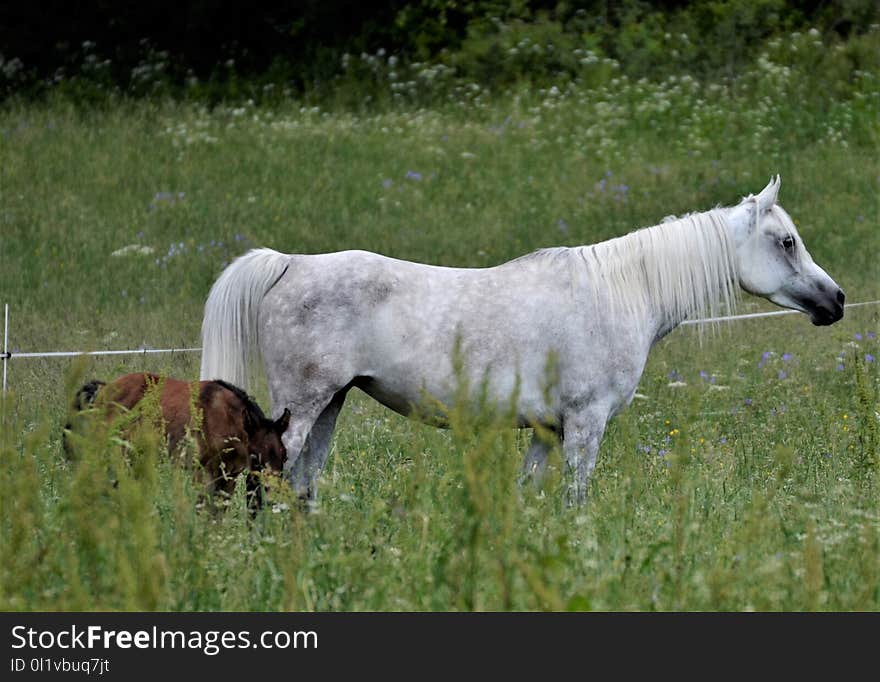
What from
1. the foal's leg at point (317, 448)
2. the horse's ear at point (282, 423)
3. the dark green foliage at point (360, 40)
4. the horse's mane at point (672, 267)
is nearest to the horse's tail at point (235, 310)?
the foal's leg at point (317, 448)

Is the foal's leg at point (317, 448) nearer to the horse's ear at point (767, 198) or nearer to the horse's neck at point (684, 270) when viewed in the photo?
the horse's neck at point (684, 270)

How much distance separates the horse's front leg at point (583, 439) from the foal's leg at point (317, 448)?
1.11m

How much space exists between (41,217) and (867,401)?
10940 millimetres

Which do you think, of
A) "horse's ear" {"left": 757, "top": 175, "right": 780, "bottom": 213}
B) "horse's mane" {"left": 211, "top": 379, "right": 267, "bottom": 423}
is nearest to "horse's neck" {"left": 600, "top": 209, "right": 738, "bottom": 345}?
"horse's ear" {"left": 757, "top": 175, "right": 780, "bottom": 213}

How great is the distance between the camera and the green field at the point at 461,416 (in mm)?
3898

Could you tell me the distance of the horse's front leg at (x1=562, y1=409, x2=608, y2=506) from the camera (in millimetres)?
6242

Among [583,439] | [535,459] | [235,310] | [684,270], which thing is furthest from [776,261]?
[235,310]

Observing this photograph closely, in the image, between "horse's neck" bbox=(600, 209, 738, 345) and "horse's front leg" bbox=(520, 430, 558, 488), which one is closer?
"horse's front leg" bbox=(520, 430, 558, 488)

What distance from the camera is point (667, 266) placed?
21.6 feet

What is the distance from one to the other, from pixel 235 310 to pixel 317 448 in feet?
2.58

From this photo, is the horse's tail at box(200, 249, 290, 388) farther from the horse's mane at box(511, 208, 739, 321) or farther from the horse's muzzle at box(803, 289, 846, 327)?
the horse's muzzle at box(803, 289, 846, 327)

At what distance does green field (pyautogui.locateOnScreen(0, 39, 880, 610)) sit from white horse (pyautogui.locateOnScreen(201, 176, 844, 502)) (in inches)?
14.0

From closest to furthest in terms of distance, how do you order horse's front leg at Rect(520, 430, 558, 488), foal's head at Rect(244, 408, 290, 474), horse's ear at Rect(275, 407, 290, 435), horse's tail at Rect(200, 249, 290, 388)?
foal's head at Rect(244, 408, 290, 474)
horse's ear at Rect(275, 407, 290, 435)
horse's front leg at Rect(520, 430, 558, 488)
horse's tail at Rect(200, 249, 290, 388)
